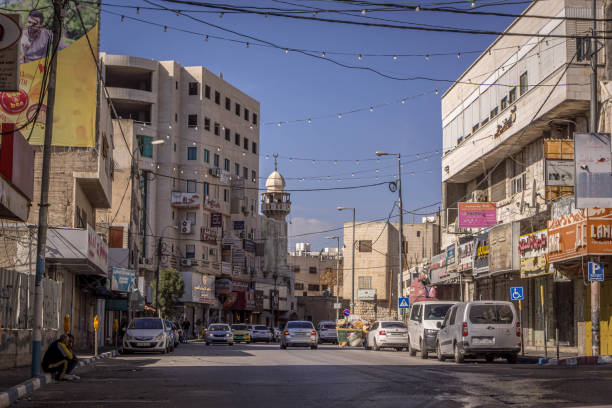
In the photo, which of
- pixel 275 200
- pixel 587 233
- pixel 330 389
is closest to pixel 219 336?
pixel 587 233

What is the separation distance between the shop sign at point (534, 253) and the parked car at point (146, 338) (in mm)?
15091

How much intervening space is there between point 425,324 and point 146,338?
12144 millimetres

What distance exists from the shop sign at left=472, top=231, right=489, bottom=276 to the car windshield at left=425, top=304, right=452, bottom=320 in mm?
7702

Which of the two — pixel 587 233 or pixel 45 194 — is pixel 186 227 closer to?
pixel 587 233

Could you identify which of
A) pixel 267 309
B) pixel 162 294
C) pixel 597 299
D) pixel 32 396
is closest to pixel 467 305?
pixel 597 299

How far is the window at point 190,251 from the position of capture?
275ft

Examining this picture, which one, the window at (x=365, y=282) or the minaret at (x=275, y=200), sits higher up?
the minaret at (x=275, y=200)

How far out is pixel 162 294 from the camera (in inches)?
2886

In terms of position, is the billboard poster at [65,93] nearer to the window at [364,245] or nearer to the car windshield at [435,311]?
the car windshield at [435,311]

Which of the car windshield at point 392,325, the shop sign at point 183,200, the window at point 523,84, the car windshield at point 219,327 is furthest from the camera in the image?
the shop sign at point 183,200

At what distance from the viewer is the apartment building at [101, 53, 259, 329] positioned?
8088cm

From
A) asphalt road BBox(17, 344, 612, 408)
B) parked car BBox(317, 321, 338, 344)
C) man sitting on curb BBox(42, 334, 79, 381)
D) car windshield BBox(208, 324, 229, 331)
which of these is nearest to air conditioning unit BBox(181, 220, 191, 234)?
parked car BBox(317, 321, 338, 344)

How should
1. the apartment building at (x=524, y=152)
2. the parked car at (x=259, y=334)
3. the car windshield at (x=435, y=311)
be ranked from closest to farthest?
the car windshield at (x=435, y=311), the apartment building at (x=524, y=152), the parked car at (x=259, y=334)

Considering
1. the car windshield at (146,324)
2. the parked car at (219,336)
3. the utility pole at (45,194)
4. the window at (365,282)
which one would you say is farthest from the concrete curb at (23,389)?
the window at (365,282)
